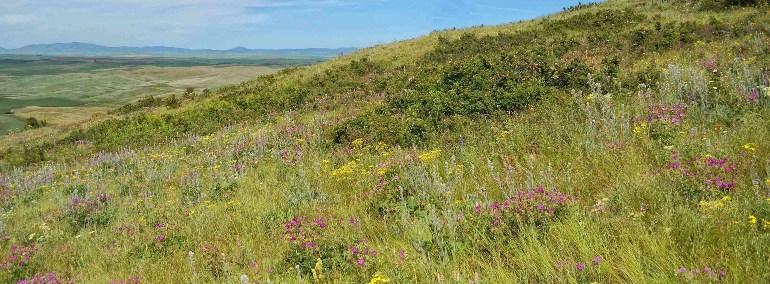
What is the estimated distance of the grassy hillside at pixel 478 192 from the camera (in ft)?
11.9

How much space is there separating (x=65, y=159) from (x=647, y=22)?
84.9ft

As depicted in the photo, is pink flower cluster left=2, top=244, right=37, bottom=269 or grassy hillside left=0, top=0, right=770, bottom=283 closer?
grassy hillside left=0, top=0, right=770, bottom=283

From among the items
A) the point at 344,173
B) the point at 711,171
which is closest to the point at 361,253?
the point at 711,171

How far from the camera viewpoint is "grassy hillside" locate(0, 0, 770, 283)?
3.62 metres

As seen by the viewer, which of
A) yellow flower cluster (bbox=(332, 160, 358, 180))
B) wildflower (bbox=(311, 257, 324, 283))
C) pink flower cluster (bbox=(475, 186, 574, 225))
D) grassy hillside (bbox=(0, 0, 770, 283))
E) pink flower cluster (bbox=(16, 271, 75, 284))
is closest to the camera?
grassy hillside (bbox=(0, 0, 770, 283))

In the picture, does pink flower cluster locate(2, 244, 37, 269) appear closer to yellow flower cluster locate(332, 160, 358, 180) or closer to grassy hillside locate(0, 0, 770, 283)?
grassy hillside locate(0, 0, 770, 283)

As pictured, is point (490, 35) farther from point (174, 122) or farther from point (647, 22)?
point (174, 122)

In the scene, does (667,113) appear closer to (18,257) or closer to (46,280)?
(46,280)

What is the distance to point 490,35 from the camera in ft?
85.7

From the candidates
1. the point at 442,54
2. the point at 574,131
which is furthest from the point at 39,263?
the point at 442,54

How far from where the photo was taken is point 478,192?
5.83 meters

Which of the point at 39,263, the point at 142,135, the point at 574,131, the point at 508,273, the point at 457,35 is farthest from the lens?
the point at 457,35

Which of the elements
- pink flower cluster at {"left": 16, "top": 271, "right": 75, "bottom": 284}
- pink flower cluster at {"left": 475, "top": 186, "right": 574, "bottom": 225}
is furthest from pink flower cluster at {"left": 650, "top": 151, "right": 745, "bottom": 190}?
pink flower cluster at {"left": 16, "top": 271, "right": 75, "bottom": 284}

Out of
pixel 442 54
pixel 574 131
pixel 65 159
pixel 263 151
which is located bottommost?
pixel 65 159
